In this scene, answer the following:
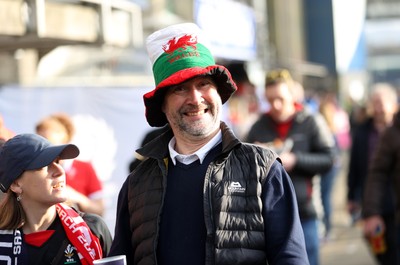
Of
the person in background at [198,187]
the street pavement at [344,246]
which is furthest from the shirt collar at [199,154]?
the street pavement at [344,246]

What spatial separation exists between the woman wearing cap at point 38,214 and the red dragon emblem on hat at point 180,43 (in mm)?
642

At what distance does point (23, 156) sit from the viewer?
4.08 meters

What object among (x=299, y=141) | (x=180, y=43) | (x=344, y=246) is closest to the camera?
(x=180, y=43)

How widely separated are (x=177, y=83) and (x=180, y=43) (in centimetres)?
19

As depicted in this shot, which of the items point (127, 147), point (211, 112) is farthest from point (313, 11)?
point (211, 112)

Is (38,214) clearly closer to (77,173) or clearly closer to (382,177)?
(77,173)

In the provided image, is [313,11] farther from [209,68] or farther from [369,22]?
[209,68]

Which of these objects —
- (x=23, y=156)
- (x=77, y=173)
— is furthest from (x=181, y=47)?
(x=77, y=173)

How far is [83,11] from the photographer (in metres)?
7.23

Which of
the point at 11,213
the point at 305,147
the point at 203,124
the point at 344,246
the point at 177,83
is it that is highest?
the point at 177,83

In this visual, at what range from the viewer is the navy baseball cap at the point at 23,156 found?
407cm

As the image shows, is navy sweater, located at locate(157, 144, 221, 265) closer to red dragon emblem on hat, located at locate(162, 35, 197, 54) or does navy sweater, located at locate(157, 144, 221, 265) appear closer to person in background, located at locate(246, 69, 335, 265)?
red dragon emblem on hat, located at locate(162, 35, 197, 54)

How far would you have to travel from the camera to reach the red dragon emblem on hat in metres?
3.84

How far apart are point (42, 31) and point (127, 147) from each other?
9.62 ft
